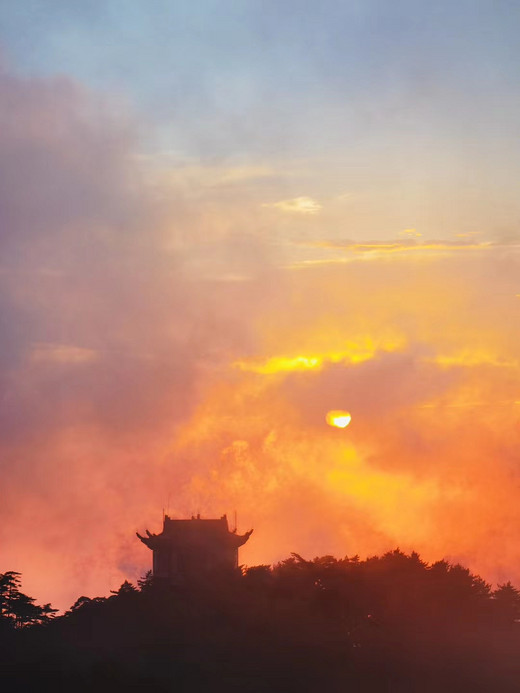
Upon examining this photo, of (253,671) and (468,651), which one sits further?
(468,651)

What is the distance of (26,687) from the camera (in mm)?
56281

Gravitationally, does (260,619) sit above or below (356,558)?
below

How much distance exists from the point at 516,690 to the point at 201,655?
2238 cm

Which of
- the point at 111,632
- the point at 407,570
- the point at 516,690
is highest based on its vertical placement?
the point at 407,570

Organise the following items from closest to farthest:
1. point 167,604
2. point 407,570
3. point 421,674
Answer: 1. point 421,674
2. point 167,604
3. point 407,570

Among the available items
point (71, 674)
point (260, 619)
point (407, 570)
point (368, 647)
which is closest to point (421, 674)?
point (368, 647)

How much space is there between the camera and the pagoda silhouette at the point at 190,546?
100 metres

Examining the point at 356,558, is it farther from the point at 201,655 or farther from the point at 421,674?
the point at 201,655

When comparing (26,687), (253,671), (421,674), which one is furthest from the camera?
(421,674)

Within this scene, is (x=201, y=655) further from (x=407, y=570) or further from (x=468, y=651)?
(x=407, y=570)

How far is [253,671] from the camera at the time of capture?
62.6m

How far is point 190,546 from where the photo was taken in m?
102

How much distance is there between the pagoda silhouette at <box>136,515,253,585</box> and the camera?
3957 inches

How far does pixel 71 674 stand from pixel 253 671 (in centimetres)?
1094
